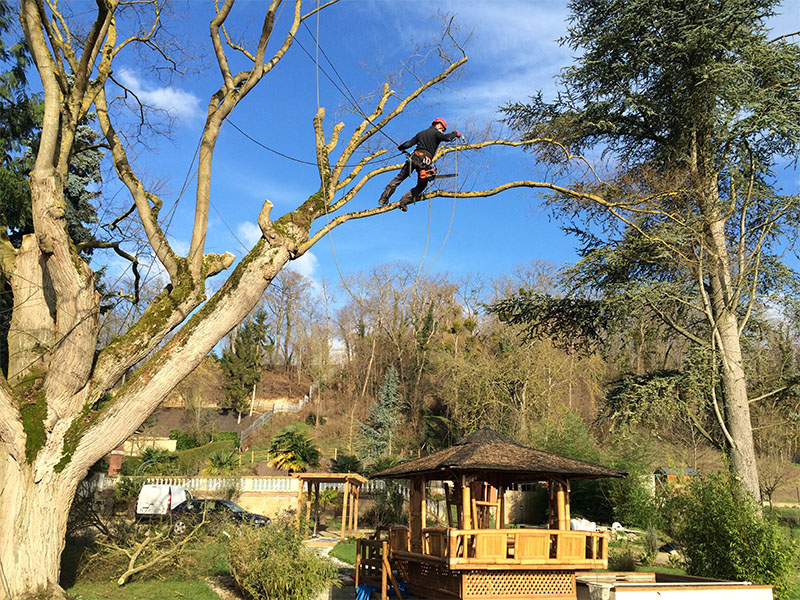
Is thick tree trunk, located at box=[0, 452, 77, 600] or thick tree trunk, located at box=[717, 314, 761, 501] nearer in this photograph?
thick tree trunk, located at box=[0, 452, 77, 600]

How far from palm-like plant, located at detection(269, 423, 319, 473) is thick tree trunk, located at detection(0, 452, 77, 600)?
21.4 metres

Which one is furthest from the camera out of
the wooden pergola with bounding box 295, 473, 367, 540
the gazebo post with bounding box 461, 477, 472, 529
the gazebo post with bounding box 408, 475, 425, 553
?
the wooden pergola with bounding box 295, 473, 367, 540

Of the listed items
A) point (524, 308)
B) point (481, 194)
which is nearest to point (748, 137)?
point (524, 308)

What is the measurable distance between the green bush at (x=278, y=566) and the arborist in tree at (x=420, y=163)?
249 inches

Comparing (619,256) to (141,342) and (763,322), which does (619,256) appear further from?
(141,342)

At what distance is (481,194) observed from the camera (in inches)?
378

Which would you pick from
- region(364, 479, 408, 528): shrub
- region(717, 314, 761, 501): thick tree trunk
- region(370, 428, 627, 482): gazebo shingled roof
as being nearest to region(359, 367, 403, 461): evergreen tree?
region(364, 479, 408, 528): shrub

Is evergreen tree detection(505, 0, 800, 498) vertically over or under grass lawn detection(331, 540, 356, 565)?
over

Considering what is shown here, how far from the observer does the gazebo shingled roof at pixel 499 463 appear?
11.4 m

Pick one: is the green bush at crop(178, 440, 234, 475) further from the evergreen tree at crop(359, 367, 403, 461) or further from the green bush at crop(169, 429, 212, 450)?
the evergreen tree at crop(359, 367, 403, 461)

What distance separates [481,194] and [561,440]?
62.7ft

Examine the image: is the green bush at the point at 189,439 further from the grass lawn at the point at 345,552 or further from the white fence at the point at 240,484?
the grass lawn at the point at 345,552

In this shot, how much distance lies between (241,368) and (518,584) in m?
37.8

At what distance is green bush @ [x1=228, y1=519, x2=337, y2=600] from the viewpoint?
1122cm
